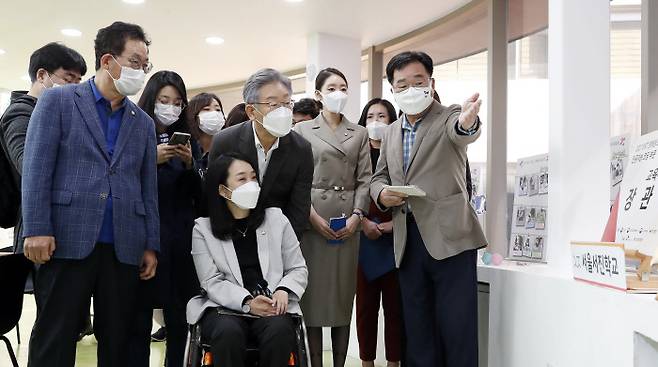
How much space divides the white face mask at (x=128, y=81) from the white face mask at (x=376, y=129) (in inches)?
53.2

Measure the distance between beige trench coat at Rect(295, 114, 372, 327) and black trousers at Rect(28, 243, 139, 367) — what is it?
914 millimetres

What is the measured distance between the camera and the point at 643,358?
1.61m

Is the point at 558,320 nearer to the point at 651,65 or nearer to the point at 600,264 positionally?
the point at 600,264

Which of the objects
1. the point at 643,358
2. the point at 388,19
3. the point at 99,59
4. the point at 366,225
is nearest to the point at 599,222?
the point at 643,358

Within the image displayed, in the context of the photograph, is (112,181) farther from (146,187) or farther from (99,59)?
(99,59)

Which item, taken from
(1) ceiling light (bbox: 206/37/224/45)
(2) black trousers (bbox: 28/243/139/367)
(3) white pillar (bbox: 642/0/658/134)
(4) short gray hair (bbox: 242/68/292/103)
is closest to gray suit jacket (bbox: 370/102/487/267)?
(4) short gray hair (bbox: 242/68/292/103)

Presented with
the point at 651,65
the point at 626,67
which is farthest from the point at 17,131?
the point at 626,67

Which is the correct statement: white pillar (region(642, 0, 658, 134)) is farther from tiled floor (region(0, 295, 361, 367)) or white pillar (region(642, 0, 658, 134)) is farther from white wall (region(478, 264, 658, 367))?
tiled floor (region(0, 295, 361, 367))

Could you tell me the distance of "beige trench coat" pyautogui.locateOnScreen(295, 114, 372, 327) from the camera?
2891mm

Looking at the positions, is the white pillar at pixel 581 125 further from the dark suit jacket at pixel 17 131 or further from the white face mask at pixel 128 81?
the dark suit jacket at pixel 17 131

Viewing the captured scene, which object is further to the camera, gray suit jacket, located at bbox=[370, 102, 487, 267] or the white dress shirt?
the white dress shirt

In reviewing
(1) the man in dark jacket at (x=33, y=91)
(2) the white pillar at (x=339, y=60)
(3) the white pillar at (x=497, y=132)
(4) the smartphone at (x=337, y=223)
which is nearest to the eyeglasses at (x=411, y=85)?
(4) the smartphone at (x=337, y=223)

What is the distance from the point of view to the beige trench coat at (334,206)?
9.48 feet

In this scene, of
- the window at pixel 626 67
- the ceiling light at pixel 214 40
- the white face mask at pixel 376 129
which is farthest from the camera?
the ceiling light at pixel 214 40
